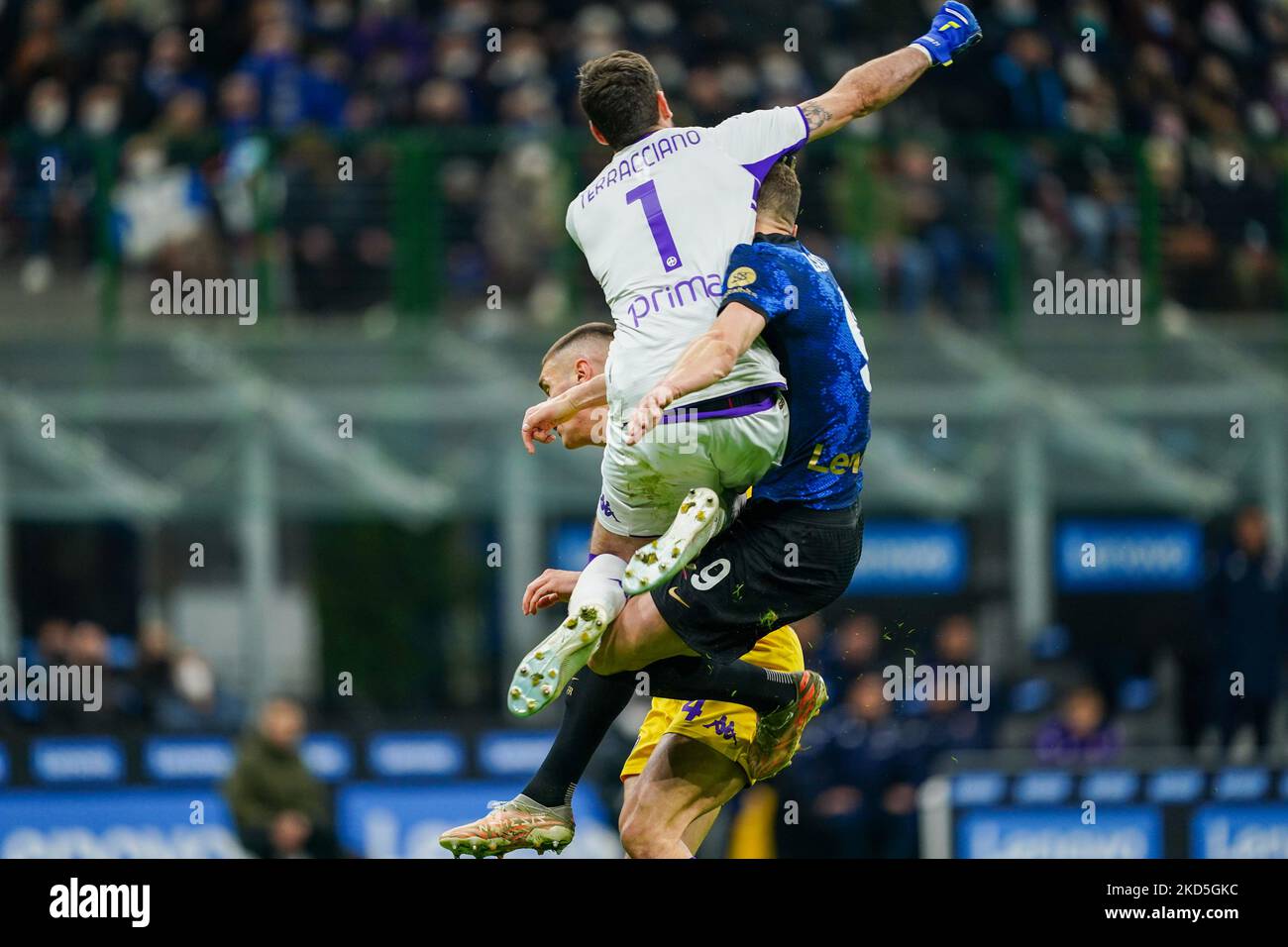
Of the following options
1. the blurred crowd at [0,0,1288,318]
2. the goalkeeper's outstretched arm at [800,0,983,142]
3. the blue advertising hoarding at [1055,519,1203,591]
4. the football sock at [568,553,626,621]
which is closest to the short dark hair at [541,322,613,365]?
the football sock at [568,553,626,621]

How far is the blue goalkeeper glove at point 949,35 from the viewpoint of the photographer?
7871 mm

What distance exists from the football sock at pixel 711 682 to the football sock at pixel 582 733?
17 centimetres

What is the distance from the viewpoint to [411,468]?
57.0 feet

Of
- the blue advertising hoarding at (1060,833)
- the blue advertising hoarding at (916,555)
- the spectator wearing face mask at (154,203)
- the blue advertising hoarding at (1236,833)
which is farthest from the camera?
the spectator wearing face mask at (154,203)

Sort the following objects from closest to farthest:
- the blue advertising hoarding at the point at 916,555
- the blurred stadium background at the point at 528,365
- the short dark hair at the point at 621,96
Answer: the short dark hair at the point at 621,96 → the blurred stadium background at the point at 528,365 → the blue advertising hoarding at the point at 916,555

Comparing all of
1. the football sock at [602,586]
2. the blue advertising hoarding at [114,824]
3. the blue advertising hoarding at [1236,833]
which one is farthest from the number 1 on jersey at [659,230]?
the blue advertising hoarding at [1236,833]

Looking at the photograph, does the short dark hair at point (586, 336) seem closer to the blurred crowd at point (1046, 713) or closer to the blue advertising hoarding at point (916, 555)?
the blurred crowd at point (1046, 713)

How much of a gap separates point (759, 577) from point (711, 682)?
42 cm

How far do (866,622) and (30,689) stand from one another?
21.2 ft

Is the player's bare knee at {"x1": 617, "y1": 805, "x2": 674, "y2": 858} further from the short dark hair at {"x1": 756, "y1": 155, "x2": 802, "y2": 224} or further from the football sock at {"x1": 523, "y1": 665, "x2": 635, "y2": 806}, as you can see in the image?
the short dark hair at {"x1": 756, "y1": 155, "x2": 802, "y2": 224}

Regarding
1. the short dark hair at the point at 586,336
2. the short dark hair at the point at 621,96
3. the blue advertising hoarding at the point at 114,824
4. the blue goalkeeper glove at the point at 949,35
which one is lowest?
the blue advertising hoarding at the point at 114,824

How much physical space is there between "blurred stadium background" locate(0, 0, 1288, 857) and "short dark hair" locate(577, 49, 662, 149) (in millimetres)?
7699
